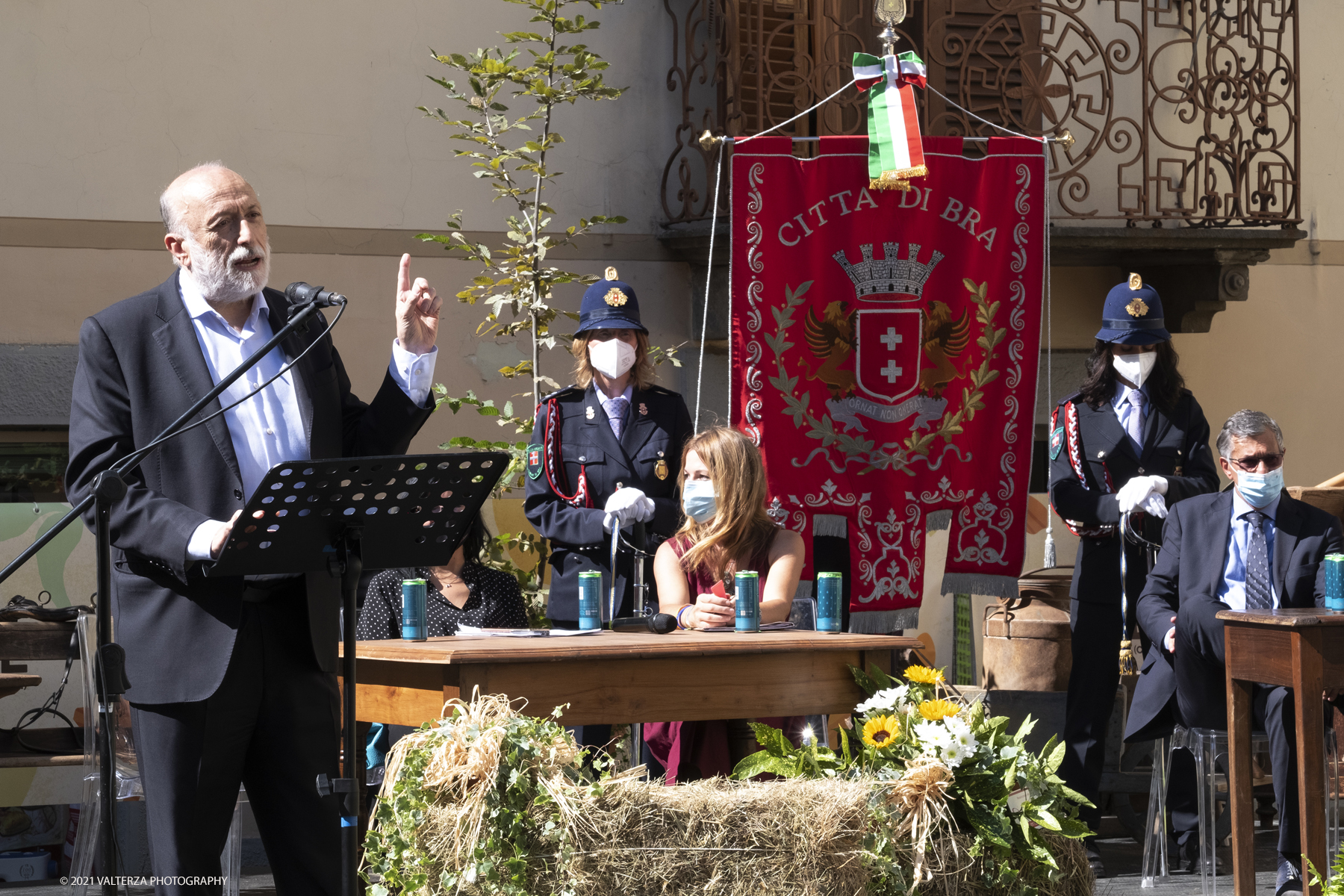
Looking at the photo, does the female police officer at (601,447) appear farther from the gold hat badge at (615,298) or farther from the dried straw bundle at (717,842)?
the dried straw bundle at (717,842)

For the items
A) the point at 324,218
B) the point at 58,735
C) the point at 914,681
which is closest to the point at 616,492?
the point at 914,681

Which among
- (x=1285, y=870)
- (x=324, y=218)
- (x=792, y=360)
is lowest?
(x=1285, y=870)

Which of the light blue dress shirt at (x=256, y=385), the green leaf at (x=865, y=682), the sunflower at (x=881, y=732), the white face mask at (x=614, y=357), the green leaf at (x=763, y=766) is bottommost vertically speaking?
the green leaf at (x=763, y=766)

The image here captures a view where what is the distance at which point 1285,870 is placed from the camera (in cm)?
477

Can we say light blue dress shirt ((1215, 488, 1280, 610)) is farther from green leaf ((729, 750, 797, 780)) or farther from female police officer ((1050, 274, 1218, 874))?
green leaf ((729, 750, 797, 780))

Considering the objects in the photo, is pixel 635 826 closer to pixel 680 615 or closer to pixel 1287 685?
pixel 680 615

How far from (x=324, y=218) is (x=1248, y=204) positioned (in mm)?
4730

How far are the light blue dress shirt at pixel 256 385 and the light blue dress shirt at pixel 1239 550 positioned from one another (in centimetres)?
300

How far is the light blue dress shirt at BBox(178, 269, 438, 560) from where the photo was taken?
10.8ft

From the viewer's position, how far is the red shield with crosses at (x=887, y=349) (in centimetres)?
608

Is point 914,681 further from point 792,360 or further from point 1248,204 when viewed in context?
point 1248,204

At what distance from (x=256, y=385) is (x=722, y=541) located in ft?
6.04

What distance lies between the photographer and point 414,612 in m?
4.25

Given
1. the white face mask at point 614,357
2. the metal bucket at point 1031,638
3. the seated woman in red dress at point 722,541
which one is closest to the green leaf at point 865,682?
the seated woman in red dress at point 722,541
